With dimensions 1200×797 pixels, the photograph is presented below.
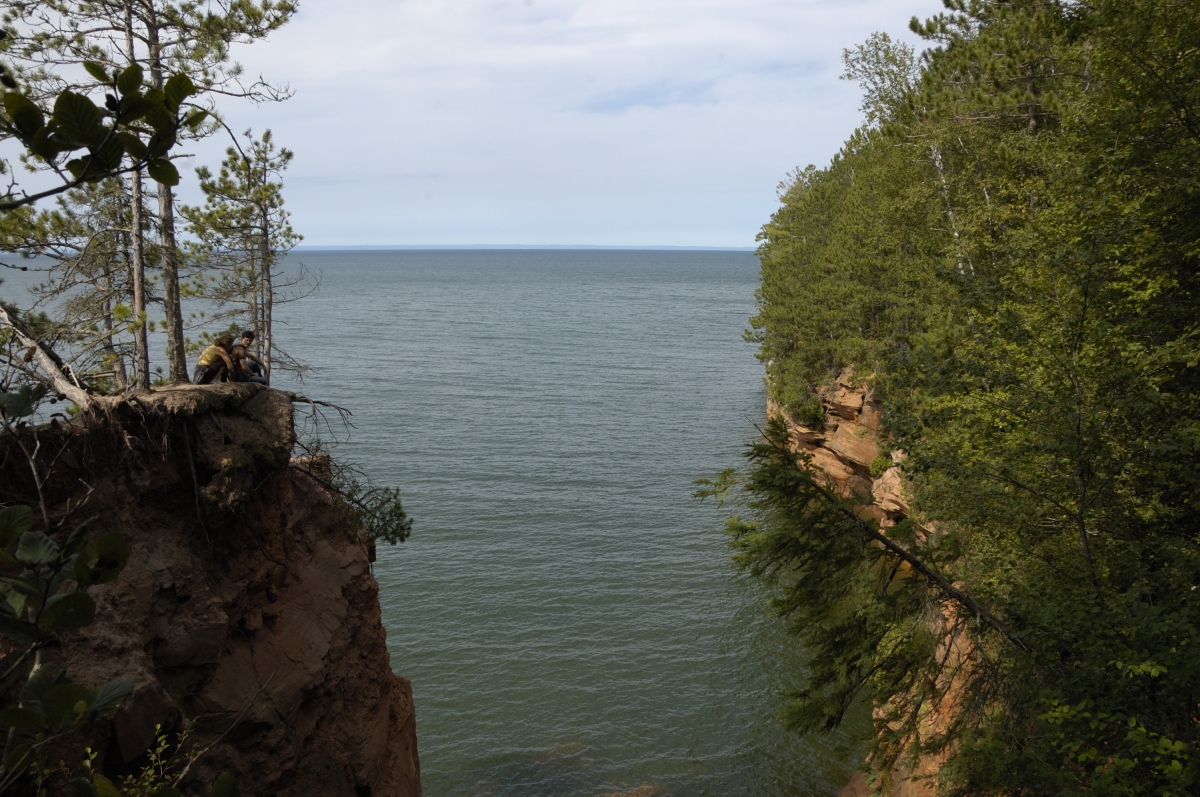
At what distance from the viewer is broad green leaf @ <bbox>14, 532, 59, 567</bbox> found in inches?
97.1

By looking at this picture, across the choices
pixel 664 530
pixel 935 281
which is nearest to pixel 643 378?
pixel 664 530

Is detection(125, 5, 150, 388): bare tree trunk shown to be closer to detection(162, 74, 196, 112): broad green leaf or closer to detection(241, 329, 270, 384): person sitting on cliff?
detection(241, 329, 270, 384): person sitting on cliff

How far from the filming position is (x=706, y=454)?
41344 millimetres

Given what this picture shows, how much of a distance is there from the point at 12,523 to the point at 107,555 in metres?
0.29

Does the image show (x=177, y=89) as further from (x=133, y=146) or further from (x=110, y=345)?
(x=110, y=345)

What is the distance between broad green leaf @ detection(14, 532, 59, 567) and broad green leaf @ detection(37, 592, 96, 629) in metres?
0.14

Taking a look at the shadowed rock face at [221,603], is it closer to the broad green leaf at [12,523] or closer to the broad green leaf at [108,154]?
the broad green leaf at [12,523]

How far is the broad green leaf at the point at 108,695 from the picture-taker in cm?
266

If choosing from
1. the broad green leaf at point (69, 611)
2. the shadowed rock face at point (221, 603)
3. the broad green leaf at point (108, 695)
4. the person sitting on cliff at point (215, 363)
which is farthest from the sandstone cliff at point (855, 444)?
the broad green leaf at point (69, 611)

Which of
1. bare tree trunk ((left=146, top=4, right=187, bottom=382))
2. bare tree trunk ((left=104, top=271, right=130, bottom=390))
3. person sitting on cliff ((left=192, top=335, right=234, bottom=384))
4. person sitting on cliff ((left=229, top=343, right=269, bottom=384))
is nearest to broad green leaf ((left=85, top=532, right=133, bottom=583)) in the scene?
person sitting on cliff ((left=192, top=335, right=234, bottom=384))

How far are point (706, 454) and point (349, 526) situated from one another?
1179 inches

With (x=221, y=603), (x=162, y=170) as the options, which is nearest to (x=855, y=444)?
(x=221, y=603)

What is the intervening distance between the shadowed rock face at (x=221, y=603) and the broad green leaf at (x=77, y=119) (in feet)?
23.4

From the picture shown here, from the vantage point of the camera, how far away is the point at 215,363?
11.8m
